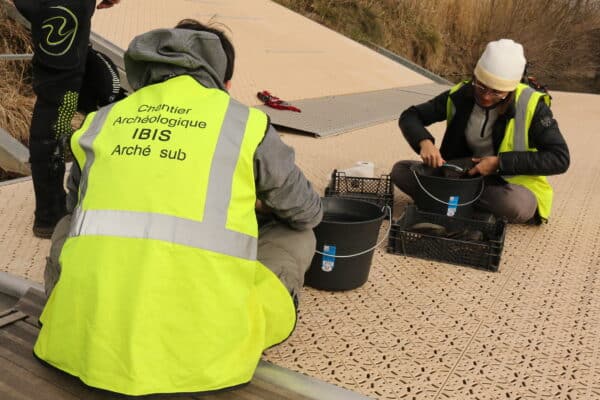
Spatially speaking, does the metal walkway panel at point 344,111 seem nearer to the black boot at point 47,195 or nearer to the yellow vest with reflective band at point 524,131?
the yellow vest with reflective band at point 524,131

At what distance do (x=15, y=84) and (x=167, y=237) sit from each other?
160 inches

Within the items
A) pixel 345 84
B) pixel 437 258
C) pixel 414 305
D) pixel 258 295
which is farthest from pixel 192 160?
pixel 345 84

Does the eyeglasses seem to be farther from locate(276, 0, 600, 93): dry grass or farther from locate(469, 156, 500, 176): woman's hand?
locate(276, 0, 600, 93): dry grass

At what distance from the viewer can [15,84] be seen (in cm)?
486

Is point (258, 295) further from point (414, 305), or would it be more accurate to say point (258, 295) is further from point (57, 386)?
point (414, 305)

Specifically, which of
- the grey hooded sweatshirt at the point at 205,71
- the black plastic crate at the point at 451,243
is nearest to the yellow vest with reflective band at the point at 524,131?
the black plastic crate at the point at 451,243

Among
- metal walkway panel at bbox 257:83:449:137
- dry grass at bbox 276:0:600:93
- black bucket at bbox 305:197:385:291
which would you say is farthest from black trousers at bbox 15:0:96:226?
dry grass at bbox 276:0:600:93

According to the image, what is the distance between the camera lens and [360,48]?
8.41 m

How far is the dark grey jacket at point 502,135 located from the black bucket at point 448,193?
17 centimetres

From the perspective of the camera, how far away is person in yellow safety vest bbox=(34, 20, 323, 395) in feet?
4.74

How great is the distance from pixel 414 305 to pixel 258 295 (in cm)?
85

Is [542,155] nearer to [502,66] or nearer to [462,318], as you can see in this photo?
[502,66]

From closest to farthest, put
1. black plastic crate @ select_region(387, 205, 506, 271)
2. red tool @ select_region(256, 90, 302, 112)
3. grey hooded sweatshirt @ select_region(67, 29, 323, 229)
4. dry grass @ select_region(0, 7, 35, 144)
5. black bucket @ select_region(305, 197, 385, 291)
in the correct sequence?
grey hooded sweatshirt @ select_region(67, 29, 323, 229) < black bucket @ select_region(305, 197, 385, 291) < black plastic crate @ select_region(387, 205, 506, 271) < dry grass @ select_region(0, 7, 35, 144) < red tool @ select_region(256, 90, 302, 112)

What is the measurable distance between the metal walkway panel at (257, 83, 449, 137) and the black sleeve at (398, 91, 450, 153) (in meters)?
1.65
